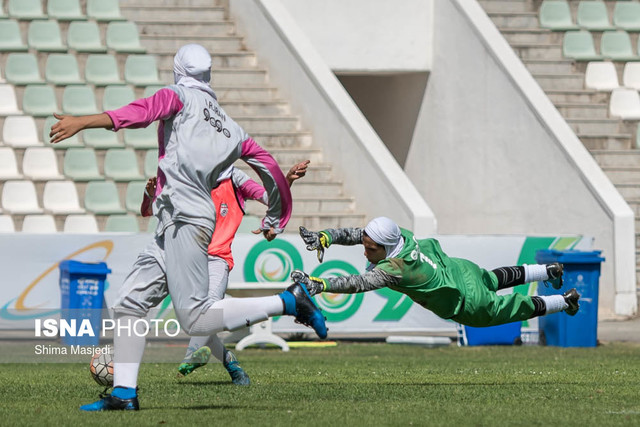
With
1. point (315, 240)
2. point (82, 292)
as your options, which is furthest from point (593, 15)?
point (315, 240)

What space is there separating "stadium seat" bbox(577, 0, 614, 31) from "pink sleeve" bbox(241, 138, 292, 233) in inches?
661

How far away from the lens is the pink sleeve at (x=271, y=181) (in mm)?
8008

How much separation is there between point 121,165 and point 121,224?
147 cm

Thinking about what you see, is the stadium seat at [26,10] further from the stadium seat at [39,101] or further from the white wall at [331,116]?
the white wall at [331,116]

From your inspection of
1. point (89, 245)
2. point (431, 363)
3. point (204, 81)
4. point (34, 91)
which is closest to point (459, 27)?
point (34, 91)

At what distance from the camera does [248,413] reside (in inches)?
305

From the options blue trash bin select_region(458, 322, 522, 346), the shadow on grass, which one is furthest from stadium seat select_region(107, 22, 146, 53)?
the shadow on grass

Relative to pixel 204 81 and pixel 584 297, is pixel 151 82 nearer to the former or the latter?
pixel 584 297

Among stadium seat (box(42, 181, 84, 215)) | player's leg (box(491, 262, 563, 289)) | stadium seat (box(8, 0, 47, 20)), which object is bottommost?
player's leg (box(491, 262, 563, 289))

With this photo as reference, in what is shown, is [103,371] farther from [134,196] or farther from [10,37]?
[10,37]

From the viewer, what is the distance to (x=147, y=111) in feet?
23.7

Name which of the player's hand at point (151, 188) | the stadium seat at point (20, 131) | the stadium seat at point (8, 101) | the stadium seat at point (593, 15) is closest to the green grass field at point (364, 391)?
the player's hand at point (151, 188)

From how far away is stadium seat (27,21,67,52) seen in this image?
21719 millimetres

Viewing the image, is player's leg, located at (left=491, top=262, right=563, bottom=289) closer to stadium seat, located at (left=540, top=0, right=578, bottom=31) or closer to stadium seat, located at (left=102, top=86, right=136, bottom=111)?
stadium seat, located at (left=102, top=86, right=136, bottom=111)
